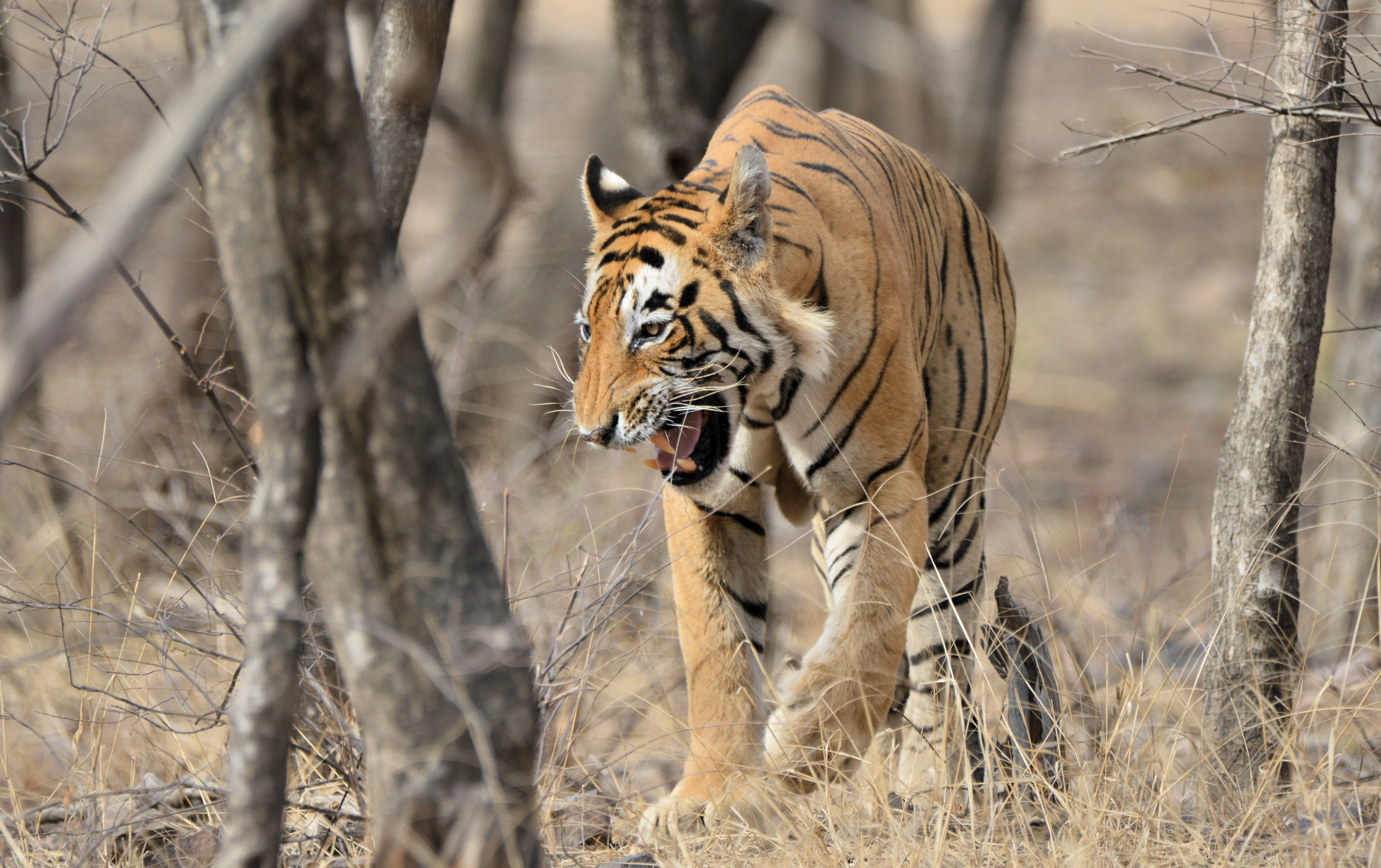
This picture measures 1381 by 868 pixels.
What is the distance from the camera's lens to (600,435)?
2.88m

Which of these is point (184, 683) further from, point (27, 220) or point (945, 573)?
point (27, 220)

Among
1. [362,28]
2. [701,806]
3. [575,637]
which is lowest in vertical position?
[701,806]

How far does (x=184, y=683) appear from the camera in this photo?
3568mm

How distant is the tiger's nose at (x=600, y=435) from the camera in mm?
2879

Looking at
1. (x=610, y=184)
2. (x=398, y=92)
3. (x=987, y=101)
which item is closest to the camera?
(x=398, y=92)

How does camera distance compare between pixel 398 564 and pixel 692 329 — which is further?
pixel 692 329

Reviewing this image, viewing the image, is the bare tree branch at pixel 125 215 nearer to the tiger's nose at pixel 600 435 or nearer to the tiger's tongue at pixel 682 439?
the tiger's nose at pixel 600 435

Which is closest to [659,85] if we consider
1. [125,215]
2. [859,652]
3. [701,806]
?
[859,652]

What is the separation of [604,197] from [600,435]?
76 centimetres

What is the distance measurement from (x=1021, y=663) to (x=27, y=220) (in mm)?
5922

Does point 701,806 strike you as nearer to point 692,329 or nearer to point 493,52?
point 692,329

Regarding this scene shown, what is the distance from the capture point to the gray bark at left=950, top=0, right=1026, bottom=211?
912 cm

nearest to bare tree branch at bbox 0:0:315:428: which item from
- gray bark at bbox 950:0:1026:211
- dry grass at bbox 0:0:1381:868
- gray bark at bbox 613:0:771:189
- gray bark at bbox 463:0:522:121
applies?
dry grass at bbox 0:0:1381:868

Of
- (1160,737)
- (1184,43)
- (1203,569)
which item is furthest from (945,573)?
(1184,43)
